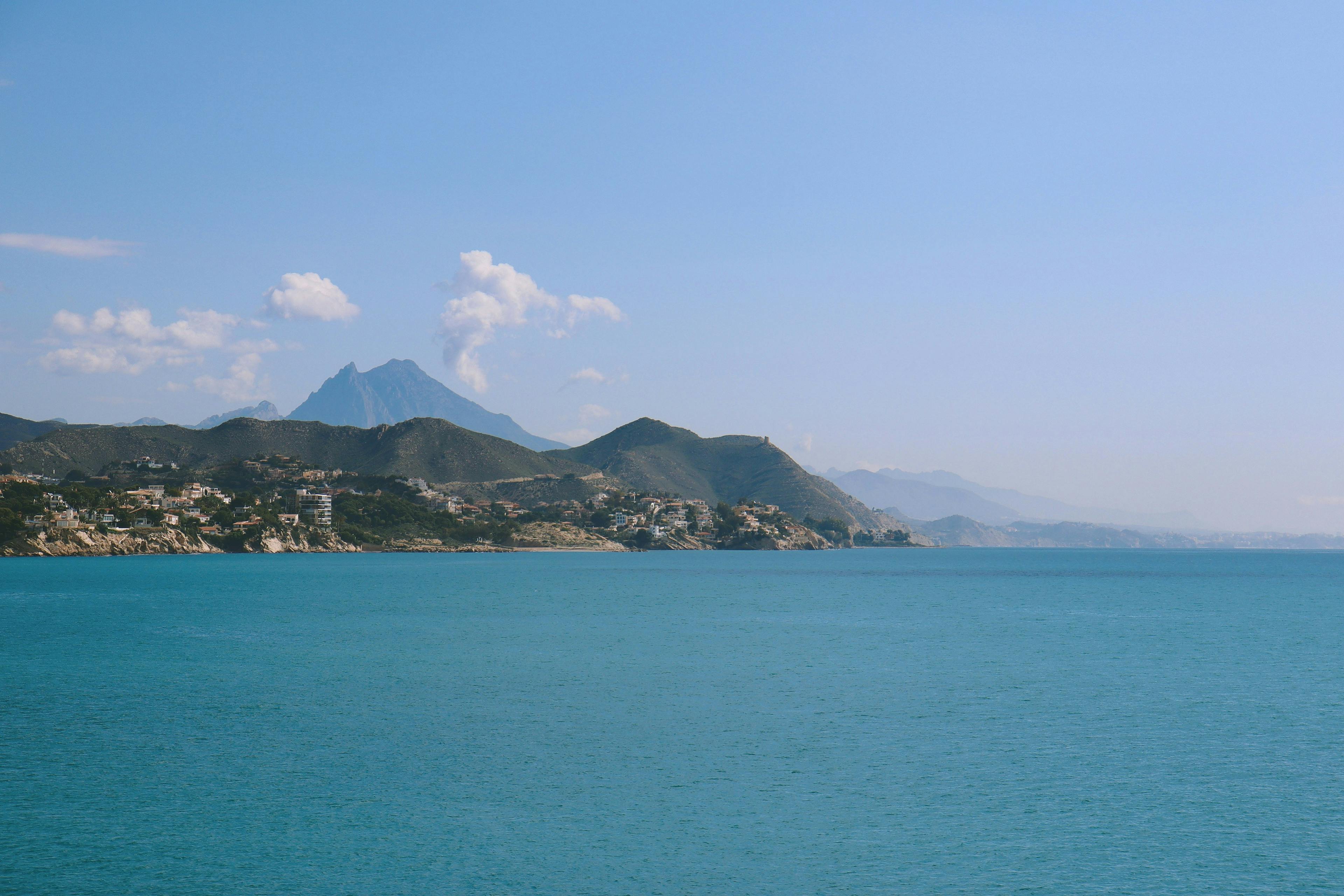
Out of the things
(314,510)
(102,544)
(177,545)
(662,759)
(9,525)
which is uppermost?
(662,759)

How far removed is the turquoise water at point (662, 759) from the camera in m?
17.6

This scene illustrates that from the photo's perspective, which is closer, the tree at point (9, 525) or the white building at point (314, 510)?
the tree at point (9, 525)

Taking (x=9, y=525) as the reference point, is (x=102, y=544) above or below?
below

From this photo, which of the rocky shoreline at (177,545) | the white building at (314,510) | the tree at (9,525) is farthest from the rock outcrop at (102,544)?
the white building at (314,510)

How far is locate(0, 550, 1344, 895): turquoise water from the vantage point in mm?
17562

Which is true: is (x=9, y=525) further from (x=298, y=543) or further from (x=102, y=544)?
(x=298, y=543)

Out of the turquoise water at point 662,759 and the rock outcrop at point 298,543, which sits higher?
the turquoise water at point 662,759

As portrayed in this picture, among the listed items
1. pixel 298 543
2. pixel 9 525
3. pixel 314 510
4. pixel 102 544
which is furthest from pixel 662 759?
pixel 314 510

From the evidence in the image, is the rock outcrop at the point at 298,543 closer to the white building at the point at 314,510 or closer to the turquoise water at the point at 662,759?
the white building at the point at 314,510

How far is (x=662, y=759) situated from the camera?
25328mm

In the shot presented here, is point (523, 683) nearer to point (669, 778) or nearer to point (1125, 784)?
point (669, 778)

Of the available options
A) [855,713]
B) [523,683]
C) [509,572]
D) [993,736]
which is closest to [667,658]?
[523,683]

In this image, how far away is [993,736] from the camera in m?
28.4

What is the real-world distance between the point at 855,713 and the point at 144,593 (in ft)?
226
